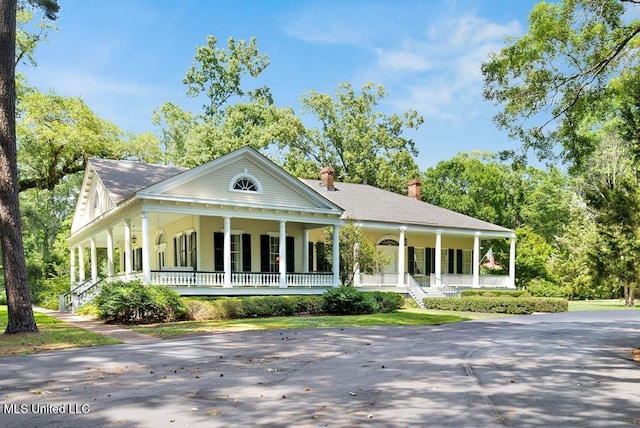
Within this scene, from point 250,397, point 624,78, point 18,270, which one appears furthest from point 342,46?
point 250,397

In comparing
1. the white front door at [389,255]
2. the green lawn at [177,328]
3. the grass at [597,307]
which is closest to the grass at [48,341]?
the green lawn at [177,328]

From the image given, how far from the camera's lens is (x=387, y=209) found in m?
31.3

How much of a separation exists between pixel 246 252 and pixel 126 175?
691 centimetres

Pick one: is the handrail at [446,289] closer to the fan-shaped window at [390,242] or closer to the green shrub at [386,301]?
the fan-shaped window at [390,242]

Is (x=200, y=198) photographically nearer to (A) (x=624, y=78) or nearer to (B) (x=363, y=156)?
(A) (x=624, y=78)

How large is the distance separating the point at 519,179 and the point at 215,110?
30450 mm

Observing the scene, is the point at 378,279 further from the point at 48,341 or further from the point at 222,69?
the point at 222,69

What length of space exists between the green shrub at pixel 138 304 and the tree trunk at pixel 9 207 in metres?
3.54

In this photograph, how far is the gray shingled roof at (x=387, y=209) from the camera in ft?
97.1

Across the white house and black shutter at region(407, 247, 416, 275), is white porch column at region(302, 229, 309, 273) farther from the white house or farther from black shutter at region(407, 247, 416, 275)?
black shutter at region(407, 247, 416, 275)

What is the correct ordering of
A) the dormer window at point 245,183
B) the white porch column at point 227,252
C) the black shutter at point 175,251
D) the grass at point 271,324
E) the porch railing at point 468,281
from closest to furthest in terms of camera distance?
the grass at point 271,324
the white porch column at point 227,252
the dormer window at point 245,183
the black shutter at point 175,251
the porch railing at point 468,281

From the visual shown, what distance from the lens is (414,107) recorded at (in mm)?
50406

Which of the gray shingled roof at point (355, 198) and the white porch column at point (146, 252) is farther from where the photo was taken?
the gray shingled roof at point (355, 198)

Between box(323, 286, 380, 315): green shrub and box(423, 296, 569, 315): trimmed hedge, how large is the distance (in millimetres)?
4679
